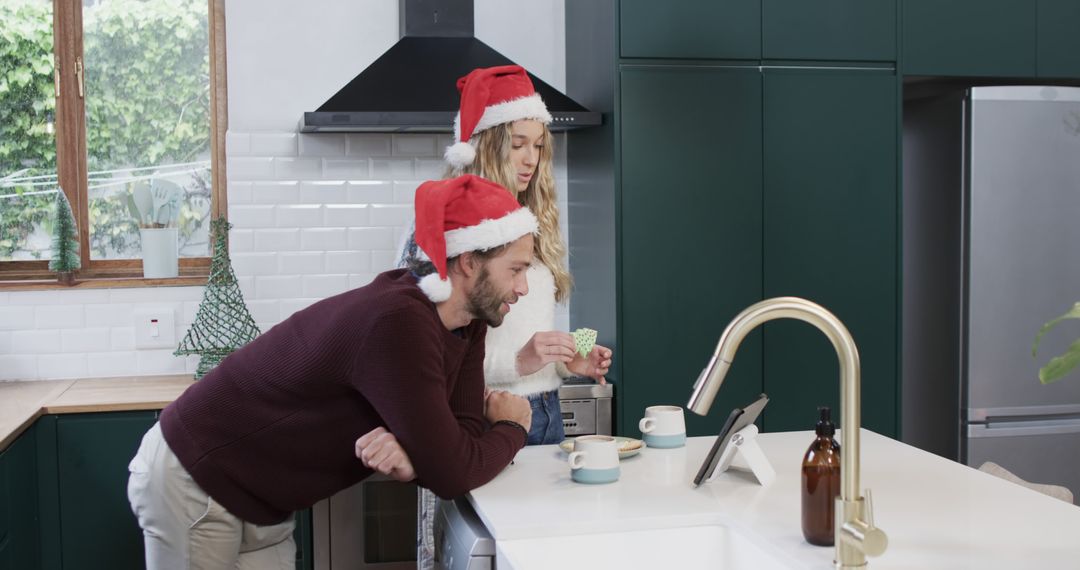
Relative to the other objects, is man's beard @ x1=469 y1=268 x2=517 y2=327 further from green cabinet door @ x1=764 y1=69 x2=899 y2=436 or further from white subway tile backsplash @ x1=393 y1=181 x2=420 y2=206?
white subway tile backsplash @ x1=393 y1=181 x2=420 y2=206

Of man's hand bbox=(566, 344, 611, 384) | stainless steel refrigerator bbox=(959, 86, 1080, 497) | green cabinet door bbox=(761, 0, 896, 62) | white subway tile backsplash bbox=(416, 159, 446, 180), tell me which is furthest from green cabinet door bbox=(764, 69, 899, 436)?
man's hand bbox=(566, 344, 611, 384)

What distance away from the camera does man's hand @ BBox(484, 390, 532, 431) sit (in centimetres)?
218

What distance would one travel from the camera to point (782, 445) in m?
2.39

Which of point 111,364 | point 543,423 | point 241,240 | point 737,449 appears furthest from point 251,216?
point 737,449

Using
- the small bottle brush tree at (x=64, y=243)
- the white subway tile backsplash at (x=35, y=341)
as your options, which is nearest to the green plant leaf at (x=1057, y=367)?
the small bottle brush tree at (x=64, y=243)

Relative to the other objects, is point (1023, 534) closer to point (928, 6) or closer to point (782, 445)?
point (782, 445)

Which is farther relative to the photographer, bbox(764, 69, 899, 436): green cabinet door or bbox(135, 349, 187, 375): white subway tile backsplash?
bbox(135, 349, 187, 375): white subway tile backsplash

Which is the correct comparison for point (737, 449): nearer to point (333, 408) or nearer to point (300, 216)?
point (333, 408)

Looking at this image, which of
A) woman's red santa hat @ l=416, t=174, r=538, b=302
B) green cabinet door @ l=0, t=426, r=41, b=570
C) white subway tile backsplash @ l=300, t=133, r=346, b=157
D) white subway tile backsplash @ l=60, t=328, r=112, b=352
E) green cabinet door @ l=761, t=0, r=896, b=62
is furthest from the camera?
white subway tile backsplash @ l=300, t=133, r=346, b=157

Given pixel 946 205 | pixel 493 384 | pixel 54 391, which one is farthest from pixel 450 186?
pixel 946 205

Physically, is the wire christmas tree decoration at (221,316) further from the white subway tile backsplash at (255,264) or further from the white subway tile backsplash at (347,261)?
the white subway tile backsplash at (347,261)

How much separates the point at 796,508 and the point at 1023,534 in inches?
14.4

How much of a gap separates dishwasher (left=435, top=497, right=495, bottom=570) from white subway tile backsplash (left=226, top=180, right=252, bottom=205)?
2.07 metres

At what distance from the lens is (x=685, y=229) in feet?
12.0
